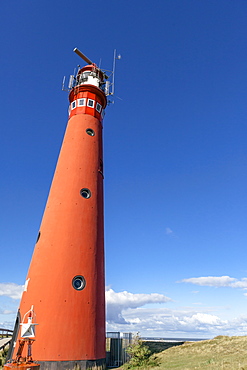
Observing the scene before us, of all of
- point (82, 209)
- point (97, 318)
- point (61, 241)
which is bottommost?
point (97, 318)

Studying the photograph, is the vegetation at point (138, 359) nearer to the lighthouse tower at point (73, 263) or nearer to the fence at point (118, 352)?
the fence at point (118, 352)

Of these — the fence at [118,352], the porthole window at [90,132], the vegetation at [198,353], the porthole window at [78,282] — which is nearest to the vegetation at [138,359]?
the vegetation at [198,353]

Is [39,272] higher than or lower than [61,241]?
lower

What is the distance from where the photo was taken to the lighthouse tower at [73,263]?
1652 centimetres

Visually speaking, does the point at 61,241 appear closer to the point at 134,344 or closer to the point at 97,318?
the point at 97,318

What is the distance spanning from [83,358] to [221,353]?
33.8 feet

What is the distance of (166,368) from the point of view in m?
17.7

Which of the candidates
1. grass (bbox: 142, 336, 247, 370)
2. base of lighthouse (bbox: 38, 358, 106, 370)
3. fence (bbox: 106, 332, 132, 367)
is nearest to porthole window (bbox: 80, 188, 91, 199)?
base of lighthouse (bbox: 38, 358, 106, 370)

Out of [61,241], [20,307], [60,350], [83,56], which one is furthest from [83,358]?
[83,56]

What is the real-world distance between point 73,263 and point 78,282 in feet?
3.82

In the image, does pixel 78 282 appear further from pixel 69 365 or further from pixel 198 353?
pixel 198 353

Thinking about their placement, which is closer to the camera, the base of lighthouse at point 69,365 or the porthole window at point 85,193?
the base of lighthouse at point 69,365

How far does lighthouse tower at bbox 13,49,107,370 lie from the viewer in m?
16.5

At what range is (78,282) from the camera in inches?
707
